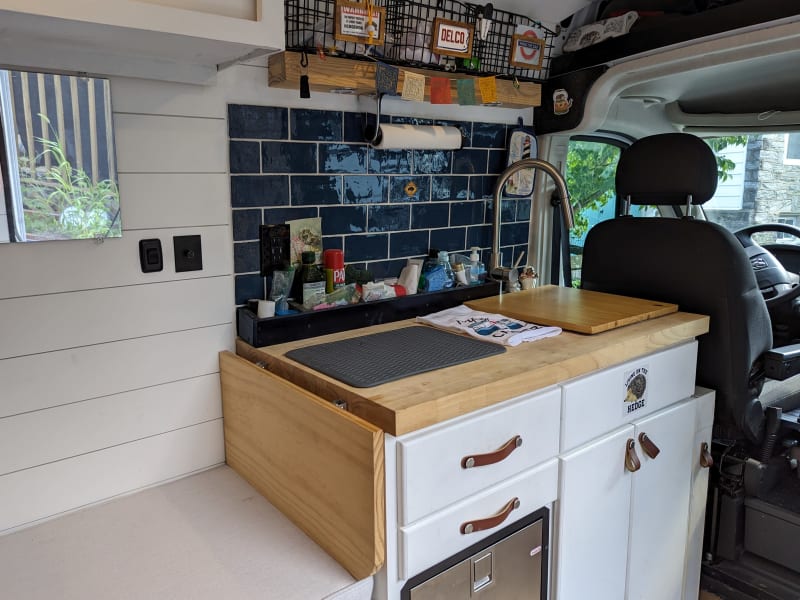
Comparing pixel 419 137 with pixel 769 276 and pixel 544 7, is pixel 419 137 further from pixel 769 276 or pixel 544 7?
pixel 769 276

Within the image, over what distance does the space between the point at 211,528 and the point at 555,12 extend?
2.00m

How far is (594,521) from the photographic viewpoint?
1648 millimetres

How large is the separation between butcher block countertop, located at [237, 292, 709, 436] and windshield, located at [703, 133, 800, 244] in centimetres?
164

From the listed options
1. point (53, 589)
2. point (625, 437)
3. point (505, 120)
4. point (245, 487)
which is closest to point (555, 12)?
point (505, 120)

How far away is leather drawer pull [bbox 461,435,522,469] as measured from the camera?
1.29 metres

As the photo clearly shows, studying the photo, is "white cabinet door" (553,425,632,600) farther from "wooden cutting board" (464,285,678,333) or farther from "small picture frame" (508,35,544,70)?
"small picture frame" (508,35,544,70)

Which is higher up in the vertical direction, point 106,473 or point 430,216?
point 430,216

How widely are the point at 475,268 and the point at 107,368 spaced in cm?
117

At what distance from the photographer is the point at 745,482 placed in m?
2.08

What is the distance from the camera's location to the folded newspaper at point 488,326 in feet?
5.44

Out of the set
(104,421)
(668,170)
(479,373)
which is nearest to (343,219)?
(479,373)

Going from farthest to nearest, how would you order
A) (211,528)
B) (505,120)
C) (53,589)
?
(505,120), (211,528), (53,589)

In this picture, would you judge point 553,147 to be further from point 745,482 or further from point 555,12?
point 745,482

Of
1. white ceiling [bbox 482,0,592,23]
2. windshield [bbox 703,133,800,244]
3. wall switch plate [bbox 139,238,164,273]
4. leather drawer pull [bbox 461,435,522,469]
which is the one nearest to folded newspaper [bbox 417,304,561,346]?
leather drawer pull [bbox 461,435,522,469]
